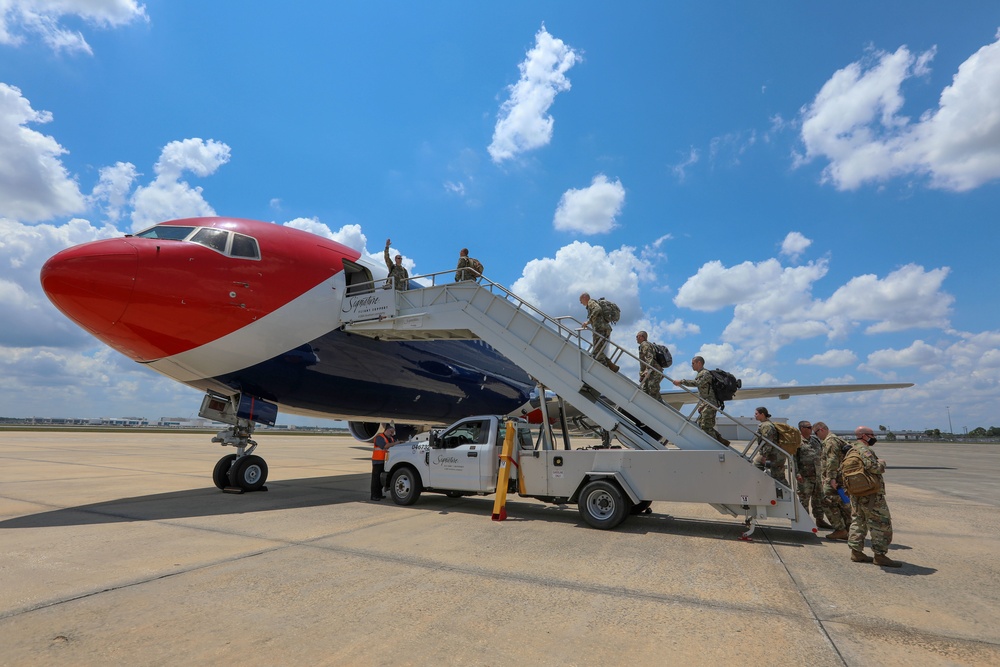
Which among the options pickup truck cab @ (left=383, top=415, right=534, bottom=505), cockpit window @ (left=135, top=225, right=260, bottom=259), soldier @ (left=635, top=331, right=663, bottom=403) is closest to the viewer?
soldier @ (left=635, top=331, right=663, bottom=403)

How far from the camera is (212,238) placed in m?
9.93

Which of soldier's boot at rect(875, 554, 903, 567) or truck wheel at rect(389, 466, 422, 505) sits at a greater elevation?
truck wheel at rect(389, 466, 422, 505)

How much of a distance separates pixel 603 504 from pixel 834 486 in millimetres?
3594

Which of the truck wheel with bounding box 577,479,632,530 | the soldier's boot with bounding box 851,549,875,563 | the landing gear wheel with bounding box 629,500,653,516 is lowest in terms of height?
the soldier's boot with bounding box 851,549,875,563

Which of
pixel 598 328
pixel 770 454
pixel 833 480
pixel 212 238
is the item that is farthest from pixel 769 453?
pixel 212 238

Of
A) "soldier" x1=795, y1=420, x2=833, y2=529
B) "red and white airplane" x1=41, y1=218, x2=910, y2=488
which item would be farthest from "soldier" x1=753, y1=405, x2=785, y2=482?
Result: "red and white airplane" x1=41, y1=218, x2=910, y2=488

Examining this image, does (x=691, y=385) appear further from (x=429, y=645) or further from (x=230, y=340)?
(x=230, y=340)

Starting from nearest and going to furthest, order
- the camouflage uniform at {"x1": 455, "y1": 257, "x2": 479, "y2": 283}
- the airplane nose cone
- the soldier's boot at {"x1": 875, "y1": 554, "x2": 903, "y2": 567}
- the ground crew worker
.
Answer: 1. the soldier's boot at {"x1": 875, "y1": 554, "x2": 903, "y2": 567}
2. the airplane nose cone
3. the ground crew worker
4. the camouflage uniform at {"x1": 455, "y1": 257, "x2": 479, "y2": 283}

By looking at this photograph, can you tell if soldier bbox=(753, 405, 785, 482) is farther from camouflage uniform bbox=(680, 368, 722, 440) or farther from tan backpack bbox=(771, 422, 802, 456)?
camouflage uniform bbox=(680, 368, 722, 440)

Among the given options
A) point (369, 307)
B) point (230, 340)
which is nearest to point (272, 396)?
point (230, 340)

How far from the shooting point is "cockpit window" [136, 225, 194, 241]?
9727mm

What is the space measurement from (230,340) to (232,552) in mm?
4952

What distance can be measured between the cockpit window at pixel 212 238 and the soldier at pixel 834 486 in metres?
11.2

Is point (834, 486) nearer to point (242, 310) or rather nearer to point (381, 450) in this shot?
point (381, 450)
